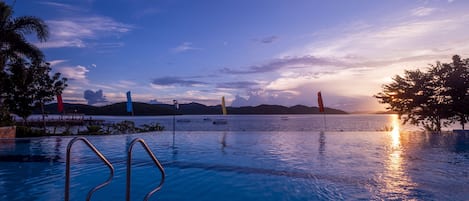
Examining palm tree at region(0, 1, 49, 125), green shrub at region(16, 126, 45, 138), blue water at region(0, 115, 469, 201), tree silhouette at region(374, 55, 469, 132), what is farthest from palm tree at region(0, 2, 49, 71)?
Result: tree silhouette at region(374, 55, 469, 132)

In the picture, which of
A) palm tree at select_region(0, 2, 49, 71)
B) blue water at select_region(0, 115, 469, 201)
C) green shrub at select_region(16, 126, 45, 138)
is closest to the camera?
blue water at select_region(0, 115, 469, 201)

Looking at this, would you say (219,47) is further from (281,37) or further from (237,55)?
A: (281,37)

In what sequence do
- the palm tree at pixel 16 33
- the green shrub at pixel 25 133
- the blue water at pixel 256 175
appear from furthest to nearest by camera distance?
the green shrub at pixel 25 133 < the palm tree at pixel 16 33 < the blue water at pixel 256 175

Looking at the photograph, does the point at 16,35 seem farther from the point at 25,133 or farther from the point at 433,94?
the point at 433,94

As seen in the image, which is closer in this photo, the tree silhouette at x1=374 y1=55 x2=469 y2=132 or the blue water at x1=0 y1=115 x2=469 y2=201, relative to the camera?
the blue water at x1=0 y1=115 x2=469 y2=201

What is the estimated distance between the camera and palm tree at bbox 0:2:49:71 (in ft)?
44.3

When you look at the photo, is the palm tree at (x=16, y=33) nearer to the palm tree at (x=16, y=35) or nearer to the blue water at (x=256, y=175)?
the palm tree at (x=16, y=35)

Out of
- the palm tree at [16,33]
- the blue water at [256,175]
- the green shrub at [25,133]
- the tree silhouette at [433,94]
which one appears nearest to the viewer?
the blue water at [256,175]

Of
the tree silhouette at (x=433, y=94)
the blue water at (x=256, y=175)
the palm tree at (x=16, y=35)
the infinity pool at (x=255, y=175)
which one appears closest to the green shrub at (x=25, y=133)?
the palm tree at (x=16, y=35)

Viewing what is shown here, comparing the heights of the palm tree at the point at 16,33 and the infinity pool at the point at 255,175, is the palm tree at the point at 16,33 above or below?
above

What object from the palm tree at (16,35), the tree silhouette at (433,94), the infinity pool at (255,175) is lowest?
the infinity pool at (255,175)

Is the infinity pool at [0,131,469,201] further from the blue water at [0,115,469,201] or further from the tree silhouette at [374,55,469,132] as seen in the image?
the tree silhouette at [374,55,469,132]

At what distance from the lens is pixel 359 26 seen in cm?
1331

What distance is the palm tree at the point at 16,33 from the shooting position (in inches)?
531
